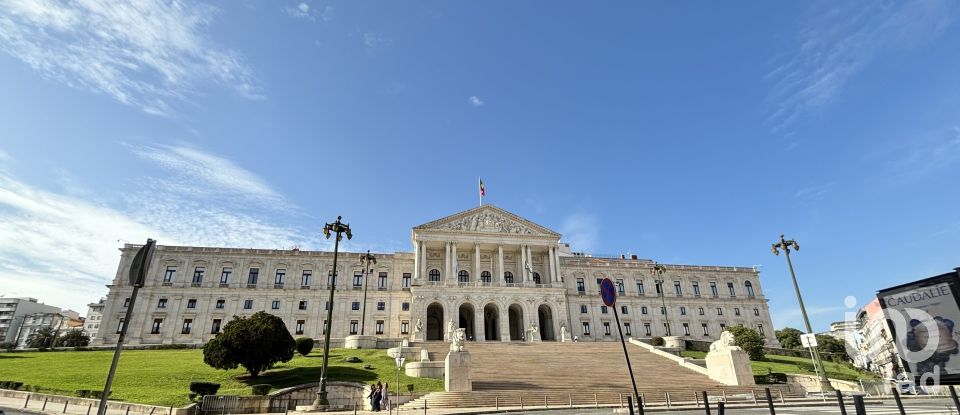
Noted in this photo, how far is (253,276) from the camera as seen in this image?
5341cm

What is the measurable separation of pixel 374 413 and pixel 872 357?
60910 millimetres

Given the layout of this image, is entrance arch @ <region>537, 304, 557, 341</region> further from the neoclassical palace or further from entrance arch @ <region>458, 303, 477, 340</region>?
entrance arch @ <region>458, 303, 477, 340</region>

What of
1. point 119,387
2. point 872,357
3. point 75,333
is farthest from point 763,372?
point 75,333

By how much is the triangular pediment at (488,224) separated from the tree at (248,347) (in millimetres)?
26956

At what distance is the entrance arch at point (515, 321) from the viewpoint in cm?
5141

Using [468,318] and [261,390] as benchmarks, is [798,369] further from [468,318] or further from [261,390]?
[261,390]

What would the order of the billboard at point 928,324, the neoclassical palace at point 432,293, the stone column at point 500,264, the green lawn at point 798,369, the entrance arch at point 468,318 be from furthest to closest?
the stone column at point 500,264
the entrance arch at point 468,318
the neoclassical palace at point 432,293
the green lawn at point 798,369
the billboard at point 928,324

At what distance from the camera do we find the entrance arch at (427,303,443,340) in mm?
52750

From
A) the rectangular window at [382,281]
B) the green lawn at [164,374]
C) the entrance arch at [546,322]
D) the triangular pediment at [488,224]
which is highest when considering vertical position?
the triangular pediment at [488,224]

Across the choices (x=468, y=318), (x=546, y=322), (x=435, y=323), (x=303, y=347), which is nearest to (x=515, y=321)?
(x=546, y=322)

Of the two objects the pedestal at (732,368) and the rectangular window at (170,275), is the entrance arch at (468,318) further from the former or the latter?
the rectangular window at (170,275)

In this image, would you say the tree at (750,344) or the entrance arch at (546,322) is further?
the entrance arch at (546,322)

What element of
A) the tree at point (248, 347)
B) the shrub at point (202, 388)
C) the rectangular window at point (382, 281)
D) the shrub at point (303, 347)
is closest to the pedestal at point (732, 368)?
the tree at point (248, 347)

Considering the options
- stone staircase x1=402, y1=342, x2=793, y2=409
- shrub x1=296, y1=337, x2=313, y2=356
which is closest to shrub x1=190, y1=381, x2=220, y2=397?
stone staircase x1=402, y1=342, x2=793, y2=409
